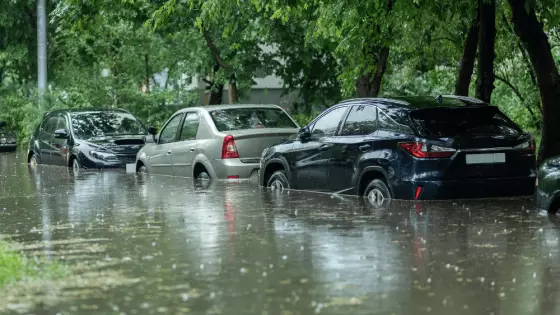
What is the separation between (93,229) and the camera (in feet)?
43.5

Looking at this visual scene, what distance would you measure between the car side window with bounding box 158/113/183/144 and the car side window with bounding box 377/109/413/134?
7.06 meters

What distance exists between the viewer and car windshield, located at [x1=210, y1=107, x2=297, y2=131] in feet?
68.0

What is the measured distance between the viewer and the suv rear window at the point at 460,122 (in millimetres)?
15234

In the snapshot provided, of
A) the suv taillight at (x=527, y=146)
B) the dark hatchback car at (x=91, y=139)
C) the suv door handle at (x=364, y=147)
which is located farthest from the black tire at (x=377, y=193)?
the dark hatchback car at (x=91, y=139)

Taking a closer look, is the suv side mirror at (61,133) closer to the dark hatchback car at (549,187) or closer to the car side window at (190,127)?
the car side window at (190,127)

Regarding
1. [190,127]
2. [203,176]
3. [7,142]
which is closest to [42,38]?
[7,142]

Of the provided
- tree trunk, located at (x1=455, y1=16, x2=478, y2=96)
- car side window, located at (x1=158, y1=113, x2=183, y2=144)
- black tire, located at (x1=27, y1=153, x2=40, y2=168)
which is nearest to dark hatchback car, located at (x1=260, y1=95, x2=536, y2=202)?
car side window, located at (x1=158, y1=113, x2=183, y2=144)

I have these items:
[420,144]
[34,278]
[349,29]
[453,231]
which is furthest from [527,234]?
[349,29]

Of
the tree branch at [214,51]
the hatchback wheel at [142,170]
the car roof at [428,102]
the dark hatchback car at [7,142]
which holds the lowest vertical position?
the hatchback wheel at [142,170]

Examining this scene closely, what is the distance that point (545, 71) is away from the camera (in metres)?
20.8

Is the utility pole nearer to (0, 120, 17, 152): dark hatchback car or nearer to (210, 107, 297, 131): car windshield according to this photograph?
(0, 120, 17, 152): dark hatchback car

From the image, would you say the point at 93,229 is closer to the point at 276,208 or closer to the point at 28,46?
the point at 276,208

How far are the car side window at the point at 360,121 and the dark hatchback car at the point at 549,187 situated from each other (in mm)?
2735

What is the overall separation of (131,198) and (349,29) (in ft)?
31.4
